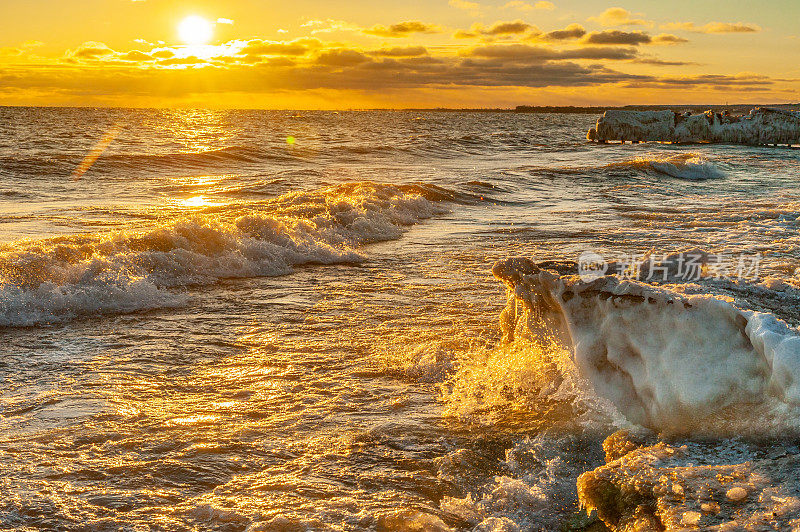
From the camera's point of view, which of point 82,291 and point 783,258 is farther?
point 783,258

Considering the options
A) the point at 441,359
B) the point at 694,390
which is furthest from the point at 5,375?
the point at 694,390

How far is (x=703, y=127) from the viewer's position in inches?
2153

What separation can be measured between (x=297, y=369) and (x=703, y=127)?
5575cm

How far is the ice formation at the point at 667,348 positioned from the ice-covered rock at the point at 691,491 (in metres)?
0.33

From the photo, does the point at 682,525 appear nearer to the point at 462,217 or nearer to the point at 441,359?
the point at 441,359

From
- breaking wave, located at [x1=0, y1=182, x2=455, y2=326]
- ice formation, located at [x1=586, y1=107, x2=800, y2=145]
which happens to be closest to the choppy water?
breaking wave, located at [x1=0, y1=182, x2=455, y2=326]

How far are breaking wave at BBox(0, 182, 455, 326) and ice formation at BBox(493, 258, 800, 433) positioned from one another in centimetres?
525

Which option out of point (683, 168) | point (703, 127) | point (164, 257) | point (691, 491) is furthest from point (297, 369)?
point (703, 127)

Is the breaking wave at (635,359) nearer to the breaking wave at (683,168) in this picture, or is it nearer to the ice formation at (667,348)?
the ice formation at (667,348)

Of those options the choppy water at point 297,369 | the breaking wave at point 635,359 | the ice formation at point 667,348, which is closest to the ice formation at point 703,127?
the choppy water at point 297,369

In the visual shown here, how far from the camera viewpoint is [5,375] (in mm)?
5785

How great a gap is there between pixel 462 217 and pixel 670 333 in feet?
40.3

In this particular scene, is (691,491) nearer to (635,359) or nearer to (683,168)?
(635,359)

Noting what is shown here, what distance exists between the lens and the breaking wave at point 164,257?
7949mm
